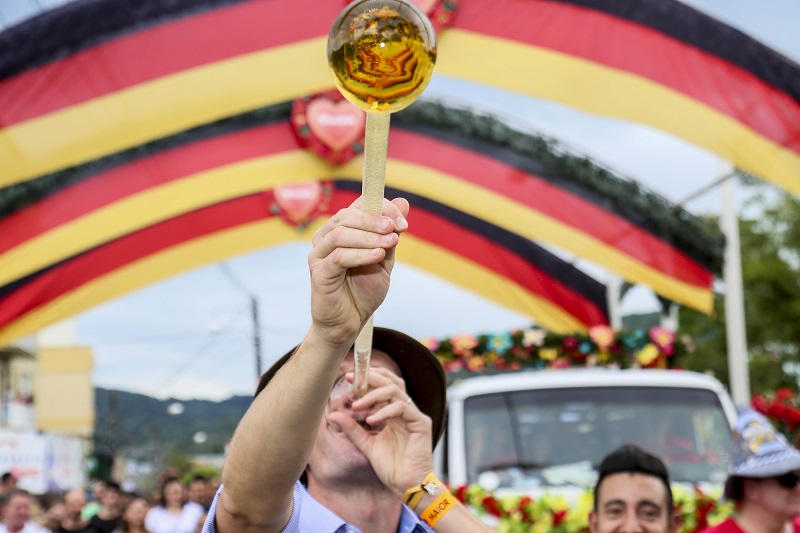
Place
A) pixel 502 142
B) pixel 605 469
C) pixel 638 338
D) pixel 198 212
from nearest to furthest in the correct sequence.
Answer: pixel 605 469
pixel 638 338
pixel 502 142
pixel 198 212

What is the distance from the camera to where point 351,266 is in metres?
1.55

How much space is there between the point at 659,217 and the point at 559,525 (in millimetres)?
8021

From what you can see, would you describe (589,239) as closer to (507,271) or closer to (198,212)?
(507,271)

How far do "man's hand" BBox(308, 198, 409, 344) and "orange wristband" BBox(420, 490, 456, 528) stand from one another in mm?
1018

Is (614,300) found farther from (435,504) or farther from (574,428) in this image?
(435,504)

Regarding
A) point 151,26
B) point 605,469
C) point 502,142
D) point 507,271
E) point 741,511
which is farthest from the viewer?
point 507,271

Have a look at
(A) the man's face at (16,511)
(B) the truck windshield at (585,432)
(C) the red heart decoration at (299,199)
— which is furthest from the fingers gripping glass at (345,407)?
(C) the red heart decoration at (299,199)

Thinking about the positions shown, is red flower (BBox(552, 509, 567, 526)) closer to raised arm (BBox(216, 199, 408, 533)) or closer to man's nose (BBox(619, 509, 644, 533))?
man's nose (BBox(619, 509, 644, 533))

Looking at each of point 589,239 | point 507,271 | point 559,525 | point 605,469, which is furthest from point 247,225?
point 605,469

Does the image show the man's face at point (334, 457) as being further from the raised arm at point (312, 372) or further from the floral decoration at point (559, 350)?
the floral decoration at point (559, 350)

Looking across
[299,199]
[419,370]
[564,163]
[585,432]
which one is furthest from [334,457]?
[299,199]

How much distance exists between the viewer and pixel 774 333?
31516mm

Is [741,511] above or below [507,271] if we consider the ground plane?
below

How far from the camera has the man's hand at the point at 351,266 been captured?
5.01ft
